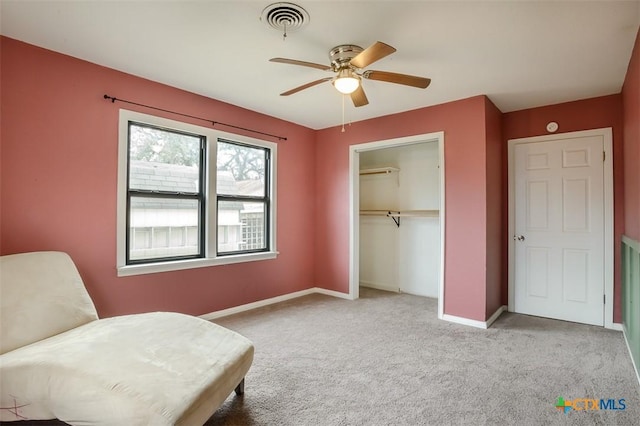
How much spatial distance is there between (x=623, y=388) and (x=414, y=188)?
319 centimetres

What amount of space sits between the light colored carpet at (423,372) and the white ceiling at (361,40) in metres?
2.46

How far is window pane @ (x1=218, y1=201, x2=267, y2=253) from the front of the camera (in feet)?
12.4

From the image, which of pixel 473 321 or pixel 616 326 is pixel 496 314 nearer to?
pixel 473 321

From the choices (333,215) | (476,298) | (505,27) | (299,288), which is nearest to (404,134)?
(333,215)

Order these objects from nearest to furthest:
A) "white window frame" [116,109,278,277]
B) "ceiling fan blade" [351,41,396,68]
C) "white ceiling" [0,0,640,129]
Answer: "ceiling fan blade" [351,41,396,68] → "white ceiling" [0,0,640,129] → "white window frame" [116,109,278,277]

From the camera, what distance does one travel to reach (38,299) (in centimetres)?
203

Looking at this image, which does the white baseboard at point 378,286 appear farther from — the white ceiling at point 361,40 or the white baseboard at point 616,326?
the white ceiling at point 361,40

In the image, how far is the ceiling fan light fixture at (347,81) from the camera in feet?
7.54

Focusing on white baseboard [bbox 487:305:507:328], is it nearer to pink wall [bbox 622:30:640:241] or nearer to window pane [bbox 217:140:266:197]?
pink wall [bbox 622:30:640:241]

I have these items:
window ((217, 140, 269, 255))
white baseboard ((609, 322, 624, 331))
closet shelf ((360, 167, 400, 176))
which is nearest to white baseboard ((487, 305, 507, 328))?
white baseboard ((609, 322, 624, 331))

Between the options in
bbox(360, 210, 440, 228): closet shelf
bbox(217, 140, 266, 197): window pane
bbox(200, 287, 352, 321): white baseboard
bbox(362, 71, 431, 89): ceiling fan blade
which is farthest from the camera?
bbox(360, 210, 440, 228): closet shelf

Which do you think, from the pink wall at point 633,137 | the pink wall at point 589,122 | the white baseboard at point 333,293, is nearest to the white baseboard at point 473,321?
the pink wall at point 589,122

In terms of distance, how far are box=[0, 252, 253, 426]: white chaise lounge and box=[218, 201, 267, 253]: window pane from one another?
5.27 ft

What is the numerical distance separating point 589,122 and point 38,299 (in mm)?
5203
